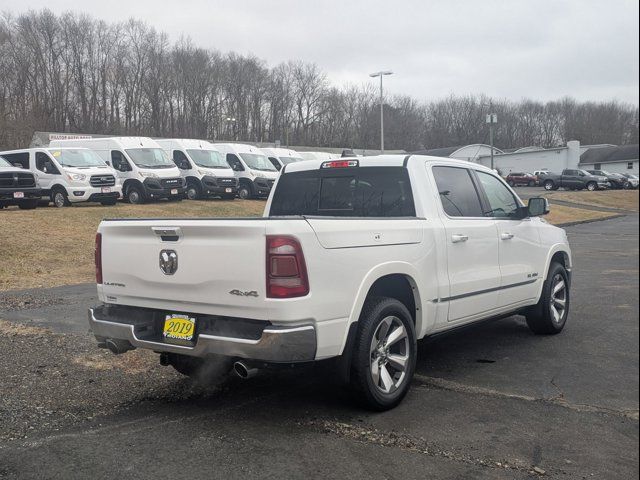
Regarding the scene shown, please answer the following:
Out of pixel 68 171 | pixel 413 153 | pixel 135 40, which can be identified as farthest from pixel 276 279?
pixel 135 40

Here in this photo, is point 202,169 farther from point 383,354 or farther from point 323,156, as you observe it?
point 383,354

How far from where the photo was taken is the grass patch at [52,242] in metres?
11.5

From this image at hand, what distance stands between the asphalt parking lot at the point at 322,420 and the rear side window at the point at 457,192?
51.7 inches

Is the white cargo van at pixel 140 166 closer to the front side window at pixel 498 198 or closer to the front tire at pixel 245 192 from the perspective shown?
the front tire at pixel 245 192

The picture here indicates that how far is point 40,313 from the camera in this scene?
8.12 metres

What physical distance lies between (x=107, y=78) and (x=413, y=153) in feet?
202

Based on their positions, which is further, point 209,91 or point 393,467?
point 209,91

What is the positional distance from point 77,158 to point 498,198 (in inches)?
736

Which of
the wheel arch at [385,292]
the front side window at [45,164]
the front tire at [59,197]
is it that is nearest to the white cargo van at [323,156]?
the wheel arch at [385,292]

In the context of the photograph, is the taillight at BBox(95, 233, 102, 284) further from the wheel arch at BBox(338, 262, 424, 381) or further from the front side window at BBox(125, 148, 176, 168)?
the front side window at BBox(125, 148, 176, 168)

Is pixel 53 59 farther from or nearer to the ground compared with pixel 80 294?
farther from the ground

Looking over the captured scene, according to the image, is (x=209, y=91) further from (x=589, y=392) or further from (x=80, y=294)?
(x=589, y=392)

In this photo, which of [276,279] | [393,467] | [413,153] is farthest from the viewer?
[413,153]

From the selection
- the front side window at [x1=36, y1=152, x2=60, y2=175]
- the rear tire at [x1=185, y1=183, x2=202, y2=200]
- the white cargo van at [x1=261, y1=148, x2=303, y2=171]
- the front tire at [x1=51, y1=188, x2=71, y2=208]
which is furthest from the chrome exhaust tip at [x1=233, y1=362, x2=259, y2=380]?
the white cargo van at [x1=261, y1=148, x2=303, y2=171]
